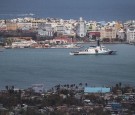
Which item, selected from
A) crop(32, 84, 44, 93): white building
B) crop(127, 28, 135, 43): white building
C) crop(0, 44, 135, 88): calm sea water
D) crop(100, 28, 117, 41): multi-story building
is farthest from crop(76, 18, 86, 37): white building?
crop(32, 84, 44, 93): white building

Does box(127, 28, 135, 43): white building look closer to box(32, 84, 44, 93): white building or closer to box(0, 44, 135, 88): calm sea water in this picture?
box(0, 44, 135, 88): calm sea water

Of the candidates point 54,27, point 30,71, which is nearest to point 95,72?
point 30,71

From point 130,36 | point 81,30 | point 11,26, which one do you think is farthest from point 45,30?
point 130,36

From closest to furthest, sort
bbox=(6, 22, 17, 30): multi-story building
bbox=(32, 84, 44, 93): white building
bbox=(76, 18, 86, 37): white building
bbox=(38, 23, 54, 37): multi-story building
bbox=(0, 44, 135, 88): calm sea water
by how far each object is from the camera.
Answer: bbox=(32, 84, 44, 93): white building → bbox=(0, 44, 135, 88): calm sea water → bbox=(38, 23, 54, 37): multi-story building → bbox=(76, 18, 86, 37): white building → bbox=(6, 22, 17, 30): multi-story building

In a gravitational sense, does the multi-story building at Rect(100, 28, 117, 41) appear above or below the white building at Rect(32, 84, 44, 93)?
below

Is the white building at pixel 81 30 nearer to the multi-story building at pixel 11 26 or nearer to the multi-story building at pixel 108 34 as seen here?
the multi-story building at pixel 108 34

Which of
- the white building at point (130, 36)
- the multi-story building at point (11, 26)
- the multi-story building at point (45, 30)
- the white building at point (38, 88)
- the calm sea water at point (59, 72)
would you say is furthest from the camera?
the multi-story building at point (11, 26)

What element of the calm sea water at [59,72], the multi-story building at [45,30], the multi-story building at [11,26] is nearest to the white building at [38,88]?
the calm sea water at [59,72]

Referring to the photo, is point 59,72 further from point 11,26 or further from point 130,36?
point 11,26

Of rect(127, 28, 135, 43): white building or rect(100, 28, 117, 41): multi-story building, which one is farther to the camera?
rect(100, 28, 117, 41): multi-story building

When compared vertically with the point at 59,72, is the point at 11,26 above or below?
above

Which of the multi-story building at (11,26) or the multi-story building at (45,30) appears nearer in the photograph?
the multi-story building at (45,30)
